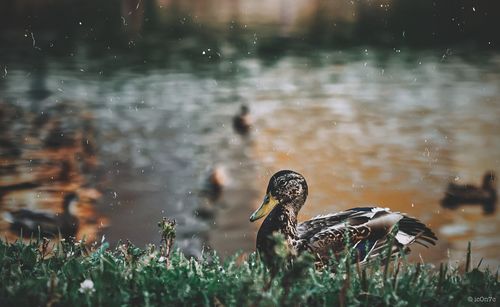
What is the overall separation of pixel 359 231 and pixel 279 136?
7.27 meters

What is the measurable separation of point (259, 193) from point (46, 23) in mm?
18685

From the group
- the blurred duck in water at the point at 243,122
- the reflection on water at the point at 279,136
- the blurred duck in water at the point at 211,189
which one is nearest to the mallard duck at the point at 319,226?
the reflection on water at the point at 279,136

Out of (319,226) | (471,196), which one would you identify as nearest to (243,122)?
(471,196)

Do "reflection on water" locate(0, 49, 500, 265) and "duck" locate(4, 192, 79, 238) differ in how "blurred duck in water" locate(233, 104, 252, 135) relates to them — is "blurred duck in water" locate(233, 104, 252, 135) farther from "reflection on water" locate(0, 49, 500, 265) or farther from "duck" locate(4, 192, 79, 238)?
"duck" locate(4, 192, 79, 238)

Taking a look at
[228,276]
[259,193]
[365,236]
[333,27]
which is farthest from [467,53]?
[228,276]

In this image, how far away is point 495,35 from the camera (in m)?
23.4

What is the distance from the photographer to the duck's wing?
4715 mm

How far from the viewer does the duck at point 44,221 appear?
712cm

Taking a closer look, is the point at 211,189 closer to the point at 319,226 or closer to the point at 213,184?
the point at 213,184

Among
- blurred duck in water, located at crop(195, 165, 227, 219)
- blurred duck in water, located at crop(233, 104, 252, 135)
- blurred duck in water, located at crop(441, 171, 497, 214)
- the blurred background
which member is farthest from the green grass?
blurred duck in water, located at crop(233, 104, 252, 135)

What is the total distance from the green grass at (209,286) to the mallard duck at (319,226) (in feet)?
3.05

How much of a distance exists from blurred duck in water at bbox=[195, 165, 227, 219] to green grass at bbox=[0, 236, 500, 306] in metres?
4.34

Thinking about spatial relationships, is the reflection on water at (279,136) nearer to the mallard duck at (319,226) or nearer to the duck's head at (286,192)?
the mallard duck at (319,226)

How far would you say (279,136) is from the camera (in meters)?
12.1
